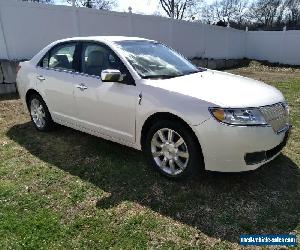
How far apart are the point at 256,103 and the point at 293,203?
1139 mm

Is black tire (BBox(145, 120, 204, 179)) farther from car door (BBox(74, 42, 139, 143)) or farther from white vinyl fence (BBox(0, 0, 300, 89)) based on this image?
white vinyl fence (BBox(0, 0, 300, 89))

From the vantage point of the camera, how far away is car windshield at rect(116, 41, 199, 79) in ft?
14.8

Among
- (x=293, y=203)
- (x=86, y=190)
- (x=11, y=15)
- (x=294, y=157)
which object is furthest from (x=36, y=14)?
(x=293, y=203)

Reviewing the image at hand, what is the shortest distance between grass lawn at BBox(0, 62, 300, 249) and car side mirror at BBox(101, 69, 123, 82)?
3.89ft

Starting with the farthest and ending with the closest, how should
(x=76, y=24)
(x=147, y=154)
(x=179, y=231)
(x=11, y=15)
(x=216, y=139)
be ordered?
(x=76, y=24) → (x=11, y=15) → (x=147, y=154) → (x=216, y=139) → (x=179, y=231)

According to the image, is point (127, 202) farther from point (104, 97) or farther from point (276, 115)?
point (276, 115)

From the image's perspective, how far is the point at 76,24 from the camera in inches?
452

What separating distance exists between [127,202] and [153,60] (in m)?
1.97

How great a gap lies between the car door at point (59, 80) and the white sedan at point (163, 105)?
16 mm

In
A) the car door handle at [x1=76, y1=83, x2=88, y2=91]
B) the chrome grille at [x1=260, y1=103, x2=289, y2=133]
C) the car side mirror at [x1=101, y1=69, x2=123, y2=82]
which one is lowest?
the chrome grille at [x1=260, y1=103, x2=289, y2=133]

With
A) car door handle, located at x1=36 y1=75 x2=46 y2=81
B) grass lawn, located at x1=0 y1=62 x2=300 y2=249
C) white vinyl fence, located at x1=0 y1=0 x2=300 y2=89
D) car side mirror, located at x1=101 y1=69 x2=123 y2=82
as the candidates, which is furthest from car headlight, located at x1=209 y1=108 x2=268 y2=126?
white vinyl fence, located at x1=0 y1=0 x2=300 y2=89

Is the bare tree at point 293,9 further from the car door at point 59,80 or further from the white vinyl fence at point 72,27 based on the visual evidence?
the car door at point 59,80

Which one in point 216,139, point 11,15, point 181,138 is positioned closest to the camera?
point 216,139

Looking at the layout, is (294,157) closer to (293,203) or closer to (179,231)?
(293,203)
